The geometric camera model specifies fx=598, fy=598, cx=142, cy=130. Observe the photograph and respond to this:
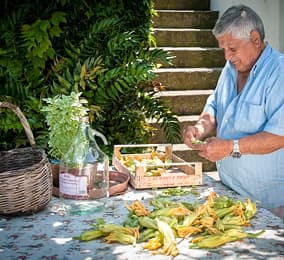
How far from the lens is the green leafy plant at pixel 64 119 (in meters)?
2.74

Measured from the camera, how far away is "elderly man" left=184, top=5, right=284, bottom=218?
292cm

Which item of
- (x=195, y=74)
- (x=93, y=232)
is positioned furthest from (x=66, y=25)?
(x=93, y=232)

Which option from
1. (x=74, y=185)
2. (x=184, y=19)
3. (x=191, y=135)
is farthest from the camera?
(x=184, y=19)

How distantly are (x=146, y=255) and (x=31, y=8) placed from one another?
12.8ft

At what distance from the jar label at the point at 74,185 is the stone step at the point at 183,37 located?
465 cm

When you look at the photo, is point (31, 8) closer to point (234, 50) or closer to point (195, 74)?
point (195, 74)

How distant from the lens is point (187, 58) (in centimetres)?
702

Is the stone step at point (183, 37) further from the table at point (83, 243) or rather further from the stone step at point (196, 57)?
the table at point (83, 243)

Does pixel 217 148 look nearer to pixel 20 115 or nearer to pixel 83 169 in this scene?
pixel 83 169

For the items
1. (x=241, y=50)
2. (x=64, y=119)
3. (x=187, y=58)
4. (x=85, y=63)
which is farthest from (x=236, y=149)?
(x=187, y=58)

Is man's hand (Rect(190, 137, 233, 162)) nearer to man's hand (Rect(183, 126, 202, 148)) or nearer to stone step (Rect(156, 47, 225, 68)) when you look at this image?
man's hand (Rect(183, 126, 202, 148))

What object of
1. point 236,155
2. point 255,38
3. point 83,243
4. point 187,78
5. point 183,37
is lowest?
point 83,243

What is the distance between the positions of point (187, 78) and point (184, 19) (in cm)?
106

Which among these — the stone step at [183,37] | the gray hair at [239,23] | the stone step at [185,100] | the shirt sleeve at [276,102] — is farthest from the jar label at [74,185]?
the stone step at [183,37]
